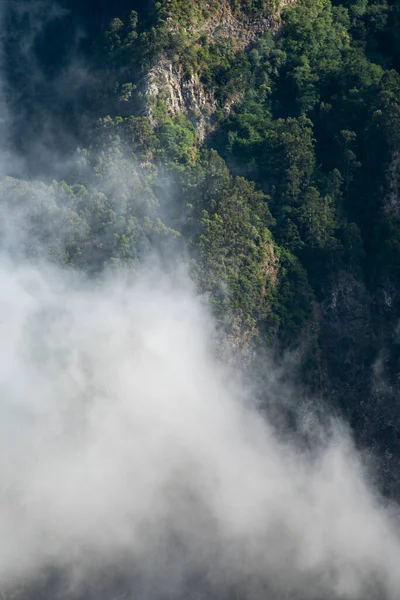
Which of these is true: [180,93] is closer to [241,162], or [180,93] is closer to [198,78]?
[198,78]

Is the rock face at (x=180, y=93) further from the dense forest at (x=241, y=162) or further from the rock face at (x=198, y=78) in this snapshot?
the dense forest at (x=241, y=162)

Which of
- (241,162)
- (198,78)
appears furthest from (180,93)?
(241,162)

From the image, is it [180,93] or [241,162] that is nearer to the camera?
[180,93]

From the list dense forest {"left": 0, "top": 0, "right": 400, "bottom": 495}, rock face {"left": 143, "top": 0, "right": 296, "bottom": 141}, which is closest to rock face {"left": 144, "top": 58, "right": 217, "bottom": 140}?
rock face {"left": 143, "top": 0, "right": 296, "bottom": 141}

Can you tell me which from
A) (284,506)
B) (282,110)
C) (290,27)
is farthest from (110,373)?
(290,27)

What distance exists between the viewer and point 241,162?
78.8 m

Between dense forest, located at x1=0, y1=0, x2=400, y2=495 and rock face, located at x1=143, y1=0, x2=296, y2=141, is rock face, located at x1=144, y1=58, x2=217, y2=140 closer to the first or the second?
rock face, located at x1=143, y1=0, x2=296, y2=141

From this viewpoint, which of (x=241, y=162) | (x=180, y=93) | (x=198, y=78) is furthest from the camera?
(x=241, y=162)

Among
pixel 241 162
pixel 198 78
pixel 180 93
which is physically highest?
pixel 198 78

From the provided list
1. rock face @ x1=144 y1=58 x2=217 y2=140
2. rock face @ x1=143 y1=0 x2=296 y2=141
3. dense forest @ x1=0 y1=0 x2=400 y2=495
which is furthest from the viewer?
rock face @ x1=143 y1=0 x2=296 y2=141

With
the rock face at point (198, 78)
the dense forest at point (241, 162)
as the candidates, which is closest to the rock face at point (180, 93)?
the rock face at point (198, 78)

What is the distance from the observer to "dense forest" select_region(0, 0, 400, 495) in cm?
7412

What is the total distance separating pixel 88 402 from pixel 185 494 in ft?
25.0

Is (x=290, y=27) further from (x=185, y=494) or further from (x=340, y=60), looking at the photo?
(x=185, y=494)
